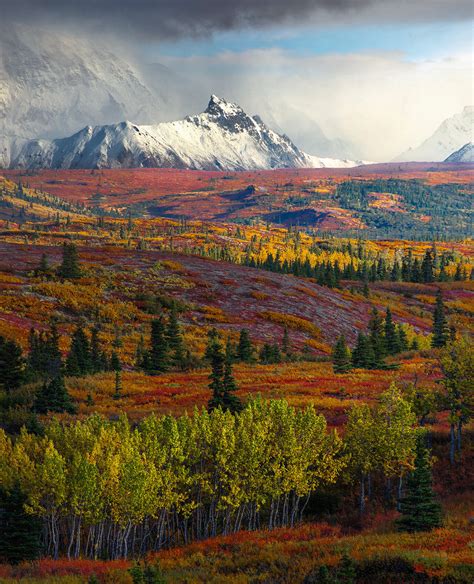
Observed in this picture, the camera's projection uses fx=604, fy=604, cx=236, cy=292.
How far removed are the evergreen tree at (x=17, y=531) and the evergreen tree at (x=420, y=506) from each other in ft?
57.3

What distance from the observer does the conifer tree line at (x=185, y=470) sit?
27969 mm

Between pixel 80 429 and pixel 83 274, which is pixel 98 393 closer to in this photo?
pixel 80 429

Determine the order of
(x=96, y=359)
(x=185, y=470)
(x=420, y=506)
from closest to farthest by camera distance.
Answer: (x=420, y=506) → (x=185, y=470) → (x=96, y=359)

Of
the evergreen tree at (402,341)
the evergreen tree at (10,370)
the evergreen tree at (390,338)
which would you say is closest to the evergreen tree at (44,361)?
the evergreen tree at (10,370)

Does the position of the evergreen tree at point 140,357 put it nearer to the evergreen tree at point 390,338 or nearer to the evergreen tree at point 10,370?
the evergreen tree at point 10,370

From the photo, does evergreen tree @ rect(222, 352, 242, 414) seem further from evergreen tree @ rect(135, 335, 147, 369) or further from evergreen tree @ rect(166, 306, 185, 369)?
evergreen tree @ rect(166, 306, 185, 369)

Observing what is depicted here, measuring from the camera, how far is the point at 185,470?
30297 mm

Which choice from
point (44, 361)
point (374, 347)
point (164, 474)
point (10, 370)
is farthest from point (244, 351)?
point (164, 474)

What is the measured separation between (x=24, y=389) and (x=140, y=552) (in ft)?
78.6

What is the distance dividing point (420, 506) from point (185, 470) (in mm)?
11543

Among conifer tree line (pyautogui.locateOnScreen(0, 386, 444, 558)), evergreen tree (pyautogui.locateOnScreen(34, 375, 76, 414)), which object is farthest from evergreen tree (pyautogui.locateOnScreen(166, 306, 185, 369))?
conifer tree line (pyautogui.locateOnScreen(0, 386, 444, 558))

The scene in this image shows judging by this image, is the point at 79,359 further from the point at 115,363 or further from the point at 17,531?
the point at 17,531

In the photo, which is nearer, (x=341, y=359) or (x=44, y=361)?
(x=44, y=361)

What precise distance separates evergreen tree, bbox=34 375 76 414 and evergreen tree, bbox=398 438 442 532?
1008 inches
